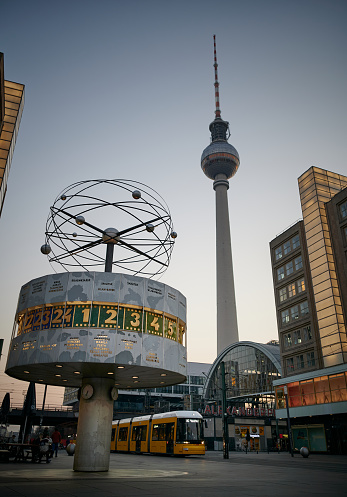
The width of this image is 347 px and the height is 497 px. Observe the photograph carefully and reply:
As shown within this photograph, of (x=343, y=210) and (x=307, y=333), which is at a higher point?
(x=343, y=210)

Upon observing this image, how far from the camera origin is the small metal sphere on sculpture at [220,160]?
438ft

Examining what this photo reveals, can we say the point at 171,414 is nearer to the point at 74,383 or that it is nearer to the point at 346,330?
the point at 74,383

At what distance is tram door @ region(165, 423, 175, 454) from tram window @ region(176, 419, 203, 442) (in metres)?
0.65

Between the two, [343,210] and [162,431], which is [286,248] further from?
[162,431]

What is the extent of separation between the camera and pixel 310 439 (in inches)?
1890

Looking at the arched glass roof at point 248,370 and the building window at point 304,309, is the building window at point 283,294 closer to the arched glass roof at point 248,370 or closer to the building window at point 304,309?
the building window at point 304,309

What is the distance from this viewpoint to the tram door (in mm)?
33812

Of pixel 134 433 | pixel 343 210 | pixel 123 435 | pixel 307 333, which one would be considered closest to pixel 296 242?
pixel 343 210

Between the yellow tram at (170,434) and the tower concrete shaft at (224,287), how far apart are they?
219 feet

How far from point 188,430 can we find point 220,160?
11033 cm

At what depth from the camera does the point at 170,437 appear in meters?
34.1

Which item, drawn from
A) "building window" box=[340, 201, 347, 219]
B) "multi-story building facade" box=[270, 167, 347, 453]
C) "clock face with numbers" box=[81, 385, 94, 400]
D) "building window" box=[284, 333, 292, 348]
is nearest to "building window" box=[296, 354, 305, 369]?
"multi-story building facade" box=[270, 167, 347, 453]

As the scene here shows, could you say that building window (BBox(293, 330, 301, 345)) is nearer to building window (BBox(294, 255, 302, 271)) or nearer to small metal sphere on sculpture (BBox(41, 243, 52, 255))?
building window (BBox(294, 255, 302, 271))

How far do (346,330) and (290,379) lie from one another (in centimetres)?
1051
